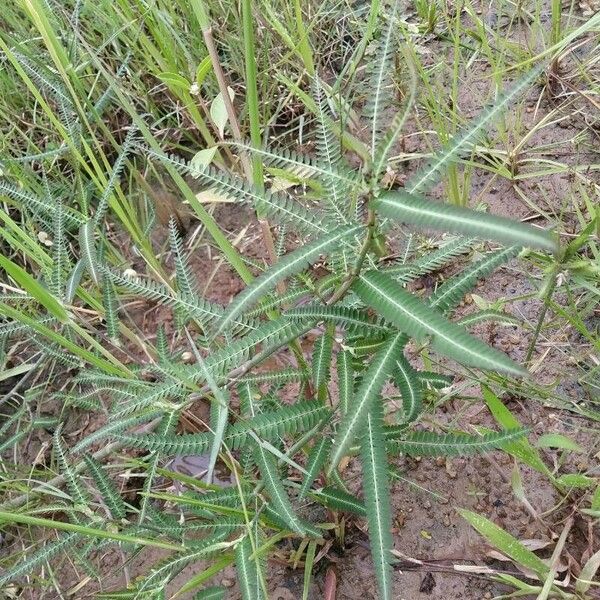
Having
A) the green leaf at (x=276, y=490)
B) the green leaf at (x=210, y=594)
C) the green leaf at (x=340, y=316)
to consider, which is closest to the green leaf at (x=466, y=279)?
the green leaf at (x=340, y=316)

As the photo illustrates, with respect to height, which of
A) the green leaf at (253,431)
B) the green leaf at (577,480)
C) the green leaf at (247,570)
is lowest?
the green leaf at (577,480)

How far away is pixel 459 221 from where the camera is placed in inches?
26.4

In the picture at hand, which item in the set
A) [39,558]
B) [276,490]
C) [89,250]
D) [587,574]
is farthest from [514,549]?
[89,250]

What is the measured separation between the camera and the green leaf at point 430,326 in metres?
0.69

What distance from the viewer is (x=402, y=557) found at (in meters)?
1.28

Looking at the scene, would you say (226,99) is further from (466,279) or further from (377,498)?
(377,498)

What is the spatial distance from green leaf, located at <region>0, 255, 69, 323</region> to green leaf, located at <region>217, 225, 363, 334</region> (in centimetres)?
41

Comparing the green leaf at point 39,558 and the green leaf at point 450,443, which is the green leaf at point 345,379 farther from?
the green leaf at point 39,558

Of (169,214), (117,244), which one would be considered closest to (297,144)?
(169,214)

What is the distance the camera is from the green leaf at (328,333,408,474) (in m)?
0.81

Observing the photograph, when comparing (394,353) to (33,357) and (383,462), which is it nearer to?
(383,462)

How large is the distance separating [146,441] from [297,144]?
109cm

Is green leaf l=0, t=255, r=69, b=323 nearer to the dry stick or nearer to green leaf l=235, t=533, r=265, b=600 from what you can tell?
the dry stick

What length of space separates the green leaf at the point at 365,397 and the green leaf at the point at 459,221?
21 cm
